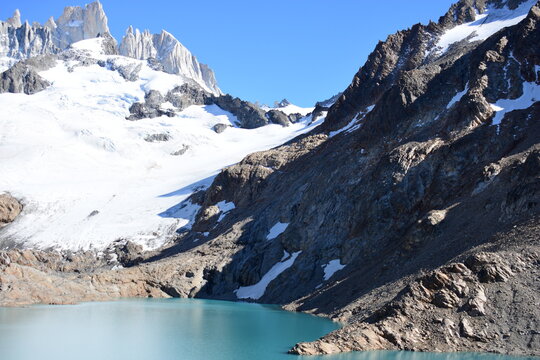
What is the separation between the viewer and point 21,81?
172 meters

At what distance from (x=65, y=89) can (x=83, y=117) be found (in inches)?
875

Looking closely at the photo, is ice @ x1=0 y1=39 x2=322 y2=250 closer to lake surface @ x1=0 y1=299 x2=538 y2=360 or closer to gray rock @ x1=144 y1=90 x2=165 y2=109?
gray rock @ x1=144 y1=90 x2=165 y2=109

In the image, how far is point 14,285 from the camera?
5478cm

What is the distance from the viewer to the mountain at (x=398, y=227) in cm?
3144

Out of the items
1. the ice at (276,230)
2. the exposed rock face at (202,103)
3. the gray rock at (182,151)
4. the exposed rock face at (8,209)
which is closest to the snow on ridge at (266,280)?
the ice at (276,230)

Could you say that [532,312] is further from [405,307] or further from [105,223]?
[105,223]

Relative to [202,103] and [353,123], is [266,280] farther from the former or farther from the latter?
[202,103]

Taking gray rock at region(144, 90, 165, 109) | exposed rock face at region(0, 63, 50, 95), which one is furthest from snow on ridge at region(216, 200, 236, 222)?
exposed rock face at region(0, 63, 50, 95)

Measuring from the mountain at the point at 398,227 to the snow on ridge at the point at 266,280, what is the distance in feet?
0.66

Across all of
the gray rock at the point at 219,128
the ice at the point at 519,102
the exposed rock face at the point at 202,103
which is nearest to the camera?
the ice at the point at 519,102

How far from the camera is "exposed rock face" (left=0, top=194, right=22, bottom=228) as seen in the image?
101 m

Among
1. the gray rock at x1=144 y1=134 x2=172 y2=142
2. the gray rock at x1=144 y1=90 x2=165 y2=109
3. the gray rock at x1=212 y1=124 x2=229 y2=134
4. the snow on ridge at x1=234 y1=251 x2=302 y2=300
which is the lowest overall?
the snow on ridge at x1=234 y1=251 x2=302 y2=300

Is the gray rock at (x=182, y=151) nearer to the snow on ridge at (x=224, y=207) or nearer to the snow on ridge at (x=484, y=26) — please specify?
the snow on ridge at (x=224, y=207)

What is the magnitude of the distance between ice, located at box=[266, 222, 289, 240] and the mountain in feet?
0.87
